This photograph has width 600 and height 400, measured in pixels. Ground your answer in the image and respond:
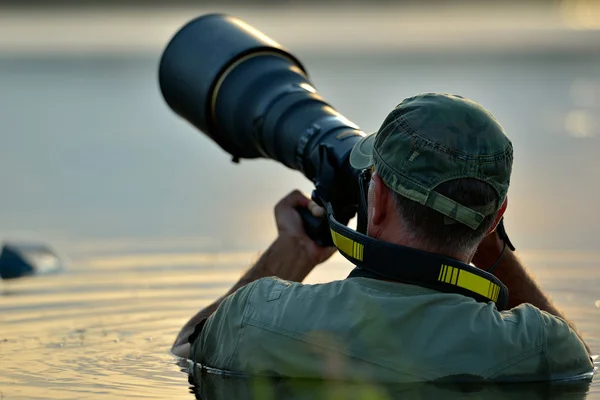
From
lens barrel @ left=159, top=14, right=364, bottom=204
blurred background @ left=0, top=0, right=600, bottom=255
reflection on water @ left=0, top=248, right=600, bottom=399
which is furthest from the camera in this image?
Answer: blurred background @ left=0, top=0, right=600, bottom=255

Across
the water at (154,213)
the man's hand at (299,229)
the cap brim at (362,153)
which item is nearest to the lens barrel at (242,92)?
the man's hand at (299,229)

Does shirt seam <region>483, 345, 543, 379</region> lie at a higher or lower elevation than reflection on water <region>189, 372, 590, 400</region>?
higher

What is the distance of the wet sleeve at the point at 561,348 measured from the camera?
3.69 m

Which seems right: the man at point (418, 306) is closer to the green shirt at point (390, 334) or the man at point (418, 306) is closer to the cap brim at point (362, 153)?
the green shirt at point (390, 334)

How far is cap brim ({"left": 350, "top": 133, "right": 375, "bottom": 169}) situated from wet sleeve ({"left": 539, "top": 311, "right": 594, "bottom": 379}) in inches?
23.8

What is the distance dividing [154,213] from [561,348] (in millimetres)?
5155

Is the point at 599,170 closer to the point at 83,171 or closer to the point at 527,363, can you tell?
the point at 83,171

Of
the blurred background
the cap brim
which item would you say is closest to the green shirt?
the cap brim

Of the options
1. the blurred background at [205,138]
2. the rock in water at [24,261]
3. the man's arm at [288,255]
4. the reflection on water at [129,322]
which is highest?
the man's arm at [288,255]

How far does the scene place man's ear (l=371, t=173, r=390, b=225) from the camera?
3.58 m

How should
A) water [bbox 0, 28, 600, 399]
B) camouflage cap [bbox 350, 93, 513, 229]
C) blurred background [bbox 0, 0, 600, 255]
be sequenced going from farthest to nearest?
blurred background [bbox 0, 0, 600, 255], water [bbox 0, 28, 600, 399], camouflage cap [bbox 350, 93, 513, 229]

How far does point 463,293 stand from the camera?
3650 mm

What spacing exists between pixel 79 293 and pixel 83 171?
471cm

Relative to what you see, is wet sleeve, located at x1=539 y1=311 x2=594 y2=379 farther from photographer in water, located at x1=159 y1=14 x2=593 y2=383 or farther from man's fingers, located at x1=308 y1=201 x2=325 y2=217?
man's fingers, located at x1=308 y1=201 x2=325 y2=217
